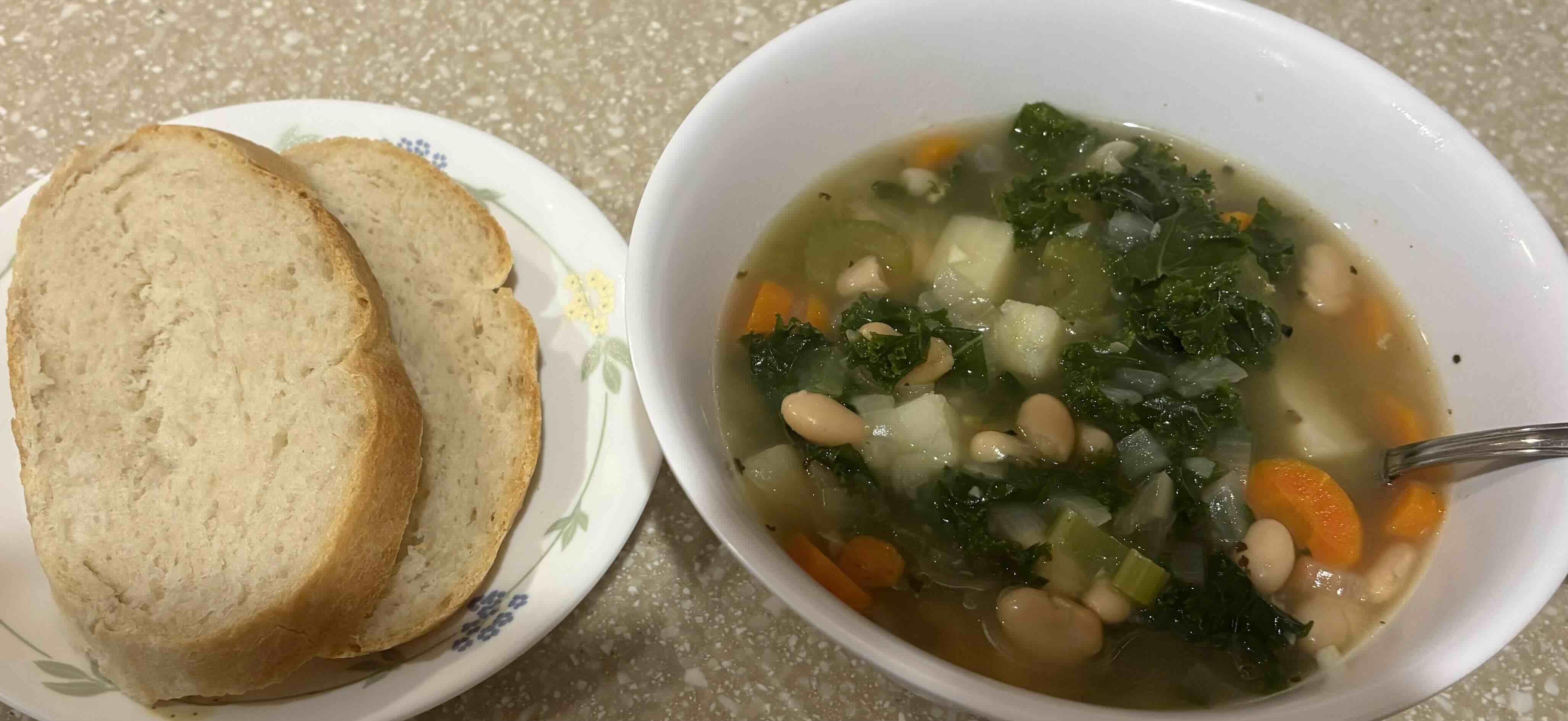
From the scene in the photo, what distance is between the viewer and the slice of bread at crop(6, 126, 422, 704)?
1480 millimetres

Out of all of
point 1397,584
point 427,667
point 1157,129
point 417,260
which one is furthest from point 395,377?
point 1397,584

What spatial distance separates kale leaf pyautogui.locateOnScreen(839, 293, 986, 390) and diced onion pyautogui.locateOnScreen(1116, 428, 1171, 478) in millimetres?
249

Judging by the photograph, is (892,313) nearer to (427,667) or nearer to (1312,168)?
(1312,168)

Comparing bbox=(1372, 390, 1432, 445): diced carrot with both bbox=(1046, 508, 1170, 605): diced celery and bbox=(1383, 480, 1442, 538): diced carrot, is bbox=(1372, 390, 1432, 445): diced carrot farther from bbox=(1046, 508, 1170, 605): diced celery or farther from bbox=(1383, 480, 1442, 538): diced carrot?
bbox=(1046, 508, 1170, 605): diced celery

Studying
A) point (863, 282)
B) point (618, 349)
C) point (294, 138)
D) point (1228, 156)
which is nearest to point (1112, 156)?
point (1228, 156)

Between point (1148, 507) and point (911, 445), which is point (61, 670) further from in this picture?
point (1148, 507)

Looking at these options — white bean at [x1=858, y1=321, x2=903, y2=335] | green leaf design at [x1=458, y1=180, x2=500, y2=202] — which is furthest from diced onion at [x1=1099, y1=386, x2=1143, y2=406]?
green leaf design at [x1=458, y1=180, x2=500, y2=202]

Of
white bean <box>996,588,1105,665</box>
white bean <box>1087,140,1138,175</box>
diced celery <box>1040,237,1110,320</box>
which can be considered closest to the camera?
A: white bean <box>996,588,1105,665</box>

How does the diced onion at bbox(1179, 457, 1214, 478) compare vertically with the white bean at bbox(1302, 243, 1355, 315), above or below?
below

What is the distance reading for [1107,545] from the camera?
1410mm

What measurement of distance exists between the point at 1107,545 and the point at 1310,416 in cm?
48

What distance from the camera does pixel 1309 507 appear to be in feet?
4.96

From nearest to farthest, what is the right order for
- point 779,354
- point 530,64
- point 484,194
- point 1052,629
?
1. point 1052,629
2. point 779,354
3. point 484,194
4. point 530,64

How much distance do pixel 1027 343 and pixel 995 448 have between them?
0.74ft
